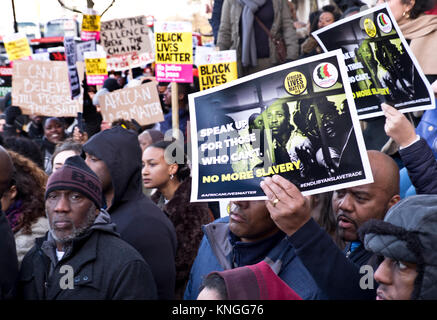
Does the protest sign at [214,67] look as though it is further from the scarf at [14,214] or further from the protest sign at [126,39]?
the scarf at [14,214]

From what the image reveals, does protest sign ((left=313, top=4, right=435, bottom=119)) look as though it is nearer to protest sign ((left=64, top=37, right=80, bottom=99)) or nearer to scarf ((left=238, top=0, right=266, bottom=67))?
scarf ((left=238, top=0, right=266, bottom=67))

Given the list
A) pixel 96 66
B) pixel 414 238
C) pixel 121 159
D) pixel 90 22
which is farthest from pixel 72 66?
pixel 414 238

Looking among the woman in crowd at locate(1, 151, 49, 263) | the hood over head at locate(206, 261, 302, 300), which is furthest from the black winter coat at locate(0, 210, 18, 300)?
the hood over head at locate(206, 261, 302, 300)

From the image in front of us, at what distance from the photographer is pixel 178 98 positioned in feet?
26.8

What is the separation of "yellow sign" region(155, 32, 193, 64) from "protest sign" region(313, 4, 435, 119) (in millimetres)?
4299

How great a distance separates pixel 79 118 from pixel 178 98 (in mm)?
1528

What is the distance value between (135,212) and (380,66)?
1773mm

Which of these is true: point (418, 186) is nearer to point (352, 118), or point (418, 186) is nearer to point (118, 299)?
point (352, 118)

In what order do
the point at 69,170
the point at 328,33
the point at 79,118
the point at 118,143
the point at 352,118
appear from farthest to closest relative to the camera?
the point at 79,118 → the point at 118,143 → the point at 328,33 → the point at 69,170 → the point at 352,118

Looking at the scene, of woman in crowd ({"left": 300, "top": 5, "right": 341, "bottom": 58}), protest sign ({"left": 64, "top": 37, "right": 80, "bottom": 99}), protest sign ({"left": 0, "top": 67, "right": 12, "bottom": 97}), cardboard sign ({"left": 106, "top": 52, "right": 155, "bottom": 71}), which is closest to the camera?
woman in crowd ({"left": 300, "top": 5, "right": 341, "bottom": 58})

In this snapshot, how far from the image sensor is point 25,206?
4.11m

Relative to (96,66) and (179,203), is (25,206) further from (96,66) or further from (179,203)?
(96,66)

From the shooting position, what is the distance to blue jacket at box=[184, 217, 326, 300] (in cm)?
286

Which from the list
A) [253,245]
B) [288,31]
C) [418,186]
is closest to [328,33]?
[418,186]
